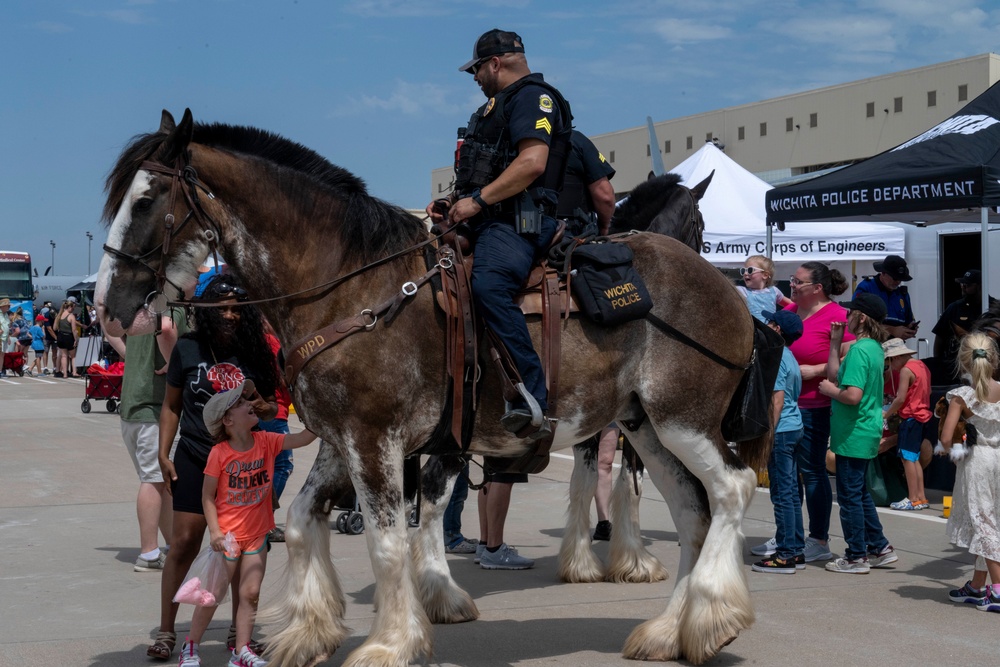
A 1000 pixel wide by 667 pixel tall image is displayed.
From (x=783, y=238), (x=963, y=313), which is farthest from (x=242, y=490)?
(x=783, y=238)

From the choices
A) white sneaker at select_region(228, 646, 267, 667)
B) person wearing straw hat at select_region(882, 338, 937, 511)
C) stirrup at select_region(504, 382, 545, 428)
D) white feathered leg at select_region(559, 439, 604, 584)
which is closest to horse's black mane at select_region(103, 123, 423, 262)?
stirrup at select_region(504, 382, 545, 428)

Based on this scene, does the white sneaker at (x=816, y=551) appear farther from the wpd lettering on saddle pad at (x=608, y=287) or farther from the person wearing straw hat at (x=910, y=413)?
the wpd lettering on saddle pad at (x=608, y=287)

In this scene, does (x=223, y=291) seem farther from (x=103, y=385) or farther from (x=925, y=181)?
(x=103, y=385)

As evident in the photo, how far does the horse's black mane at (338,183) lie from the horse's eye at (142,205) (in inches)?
9.4

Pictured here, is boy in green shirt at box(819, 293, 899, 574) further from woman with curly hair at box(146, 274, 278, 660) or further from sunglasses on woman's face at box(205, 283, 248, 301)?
sunglasses on woman's face at box(205, 283, 248, 301)

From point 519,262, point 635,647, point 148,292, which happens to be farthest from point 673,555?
point 148,292

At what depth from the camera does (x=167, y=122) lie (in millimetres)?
5074

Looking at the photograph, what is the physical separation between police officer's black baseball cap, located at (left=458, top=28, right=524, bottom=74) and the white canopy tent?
A: 33.9 ft

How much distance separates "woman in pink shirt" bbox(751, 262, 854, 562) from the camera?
789cm

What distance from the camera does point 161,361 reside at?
7523mm

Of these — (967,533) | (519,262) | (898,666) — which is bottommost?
(898,666)

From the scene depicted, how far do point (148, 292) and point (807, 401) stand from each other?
16.7 feet

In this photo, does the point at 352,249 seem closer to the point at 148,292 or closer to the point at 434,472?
the point at 148,292

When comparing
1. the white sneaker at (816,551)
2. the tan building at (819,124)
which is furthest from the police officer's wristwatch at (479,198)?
the tan building at (819,124)
